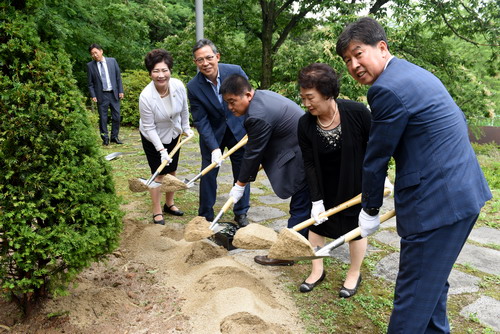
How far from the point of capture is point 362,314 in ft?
9.55

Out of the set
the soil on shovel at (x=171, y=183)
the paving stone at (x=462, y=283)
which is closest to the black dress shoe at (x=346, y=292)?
the paving stone at (x=462, y=283)

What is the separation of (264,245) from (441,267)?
4.49ft

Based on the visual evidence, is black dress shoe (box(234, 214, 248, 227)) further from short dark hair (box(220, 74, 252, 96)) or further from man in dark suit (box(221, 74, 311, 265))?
short dark hair (box(220, 74, 252, 96))

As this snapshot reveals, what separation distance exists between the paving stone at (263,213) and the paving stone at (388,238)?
1.16 meters

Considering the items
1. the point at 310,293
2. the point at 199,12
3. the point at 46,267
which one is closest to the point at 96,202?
the point at 46,267

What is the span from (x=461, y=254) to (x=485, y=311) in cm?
106

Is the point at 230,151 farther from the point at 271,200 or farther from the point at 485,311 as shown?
the point at 485,311

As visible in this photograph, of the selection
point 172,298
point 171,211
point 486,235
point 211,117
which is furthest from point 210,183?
point 486,235

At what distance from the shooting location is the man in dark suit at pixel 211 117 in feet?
13.3

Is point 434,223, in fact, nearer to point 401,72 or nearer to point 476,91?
point 401,72

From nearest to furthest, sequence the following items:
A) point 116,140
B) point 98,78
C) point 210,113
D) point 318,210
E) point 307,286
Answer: point 318,210 < point 307,286 < point 210,113 < point 98,78 < point 116,140

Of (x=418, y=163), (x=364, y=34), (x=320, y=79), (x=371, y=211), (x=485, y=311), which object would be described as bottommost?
(x=485, y=311)

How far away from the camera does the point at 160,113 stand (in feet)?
14.1

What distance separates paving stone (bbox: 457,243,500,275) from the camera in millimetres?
3590
